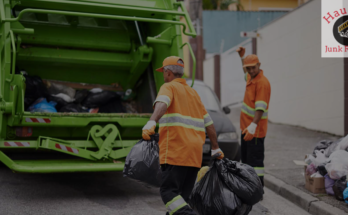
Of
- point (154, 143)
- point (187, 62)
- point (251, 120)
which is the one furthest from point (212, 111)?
point (187, 62)

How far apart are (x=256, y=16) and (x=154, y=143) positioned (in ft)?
56.6

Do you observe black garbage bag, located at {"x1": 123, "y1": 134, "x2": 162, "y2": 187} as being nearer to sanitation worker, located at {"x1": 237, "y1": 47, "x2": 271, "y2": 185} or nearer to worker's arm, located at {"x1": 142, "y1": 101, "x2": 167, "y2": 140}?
worker's arm, located at {"x1": 142, "y1": 101, "x2": 167, "y2": 140}

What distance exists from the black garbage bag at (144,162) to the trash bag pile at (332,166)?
193 cm

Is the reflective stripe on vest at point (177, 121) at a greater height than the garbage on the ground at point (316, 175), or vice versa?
the reflective stripe on vest at point (177, 121)

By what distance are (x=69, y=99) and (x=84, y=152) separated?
1.66 metres

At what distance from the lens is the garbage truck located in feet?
15.1

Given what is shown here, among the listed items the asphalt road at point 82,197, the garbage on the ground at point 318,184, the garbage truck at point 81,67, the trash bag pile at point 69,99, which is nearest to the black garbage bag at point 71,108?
the trash bag pile at point 69,99

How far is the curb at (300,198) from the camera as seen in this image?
401cm

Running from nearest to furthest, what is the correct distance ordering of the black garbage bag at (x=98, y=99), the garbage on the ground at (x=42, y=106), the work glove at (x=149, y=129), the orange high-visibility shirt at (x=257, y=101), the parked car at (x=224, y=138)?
the work glove at (x=149, y=129) → the orange high-visibility shirt at (x=257, y=101) → the garbage on the ground at (x=42, y=106) → the parked car at (x=224, y=138) → the black garbage bag at (x=98, y=99)

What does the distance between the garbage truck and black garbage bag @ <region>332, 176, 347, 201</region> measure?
2.27m

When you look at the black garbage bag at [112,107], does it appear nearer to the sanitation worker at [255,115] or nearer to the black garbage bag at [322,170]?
the sanitation worker at [255,115]

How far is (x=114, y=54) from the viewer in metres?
6.41

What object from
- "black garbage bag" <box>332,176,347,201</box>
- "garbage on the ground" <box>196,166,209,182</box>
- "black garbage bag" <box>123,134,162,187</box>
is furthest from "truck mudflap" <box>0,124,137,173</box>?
"black garbage bag" <box>332,176,347,201</box>

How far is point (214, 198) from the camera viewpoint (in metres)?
3.22
